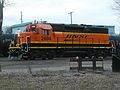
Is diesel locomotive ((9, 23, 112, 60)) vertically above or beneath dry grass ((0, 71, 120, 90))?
above

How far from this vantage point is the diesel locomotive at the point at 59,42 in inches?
1417

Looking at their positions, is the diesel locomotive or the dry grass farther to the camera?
the diesel locomotive

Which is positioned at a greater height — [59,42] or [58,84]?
[59,42]

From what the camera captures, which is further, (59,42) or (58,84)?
(59,42)

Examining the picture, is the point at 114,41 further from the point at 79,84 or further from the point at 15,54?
the point at 79,84

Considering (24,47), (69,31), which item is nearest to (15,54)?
(24,47)

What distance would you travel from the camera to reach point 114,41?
1849 inches

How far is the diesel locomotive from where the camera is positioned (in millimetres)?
36000

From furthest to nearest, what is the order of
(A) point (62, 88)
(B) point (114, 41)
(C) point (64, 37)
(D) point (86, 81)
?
1. (B) point (114, 41)
2. (C) point (64, 37)
3. (D) point (86, 81)
4. (A) point (62, 88)

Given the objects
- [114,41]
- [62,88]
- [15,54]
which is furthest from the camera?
A: [114,41]

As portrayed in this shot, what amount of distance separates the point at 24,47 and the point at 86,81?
69.0 ft

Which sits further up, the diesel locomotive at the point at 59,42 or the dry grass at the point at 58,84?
the diesel locomotive at the point at 59,42

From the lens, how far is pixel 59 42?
3797 centimetres

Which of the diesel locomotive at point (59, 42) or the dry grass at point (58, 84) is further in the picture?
the diesel locomotive at point (59, 42)
